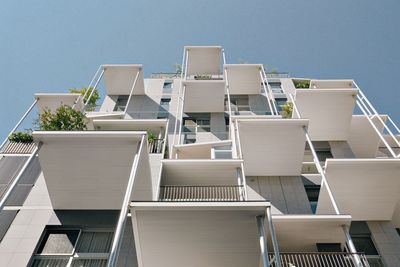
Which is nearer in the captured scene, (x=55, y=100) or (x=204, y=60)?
(x=55, y=100)

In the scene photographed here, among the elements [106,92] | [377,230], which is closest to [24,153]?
[106,92]

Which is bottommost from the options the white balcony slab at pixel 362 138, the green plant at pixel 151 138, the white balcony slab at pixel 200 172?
the white balcony slab at pixel 200 172

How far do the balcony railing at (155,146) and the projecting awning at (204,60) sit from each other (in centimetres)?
968

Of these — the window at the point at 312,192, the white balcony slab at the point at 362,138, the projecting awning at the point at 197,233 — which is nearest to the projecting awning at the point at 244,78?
the white balcony slab at the point at 362,138

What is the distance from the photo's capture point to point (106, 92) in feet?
72.6

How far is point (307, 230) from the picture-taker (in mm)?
10094

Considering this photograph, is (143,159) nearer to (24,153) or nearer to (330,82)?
(24,153)

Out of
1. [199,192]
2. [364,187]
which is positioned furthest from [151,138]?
[364,187]

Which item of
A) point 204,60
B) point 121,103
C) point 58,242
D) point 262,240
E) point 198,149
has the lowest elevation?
point 262,240

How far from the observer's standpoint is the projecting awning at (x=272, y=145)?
1308cm

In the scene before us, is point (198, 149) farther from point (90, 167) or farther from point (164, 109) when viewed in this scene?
point (164, 109)

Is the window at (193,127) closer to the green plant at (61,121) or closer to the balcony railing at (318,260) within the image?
the green plant at (61,121)

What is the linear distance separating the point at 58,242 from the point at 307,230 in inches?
301

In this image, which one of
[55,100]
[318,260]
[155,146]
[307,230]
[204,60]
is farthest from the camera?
[204,60]
